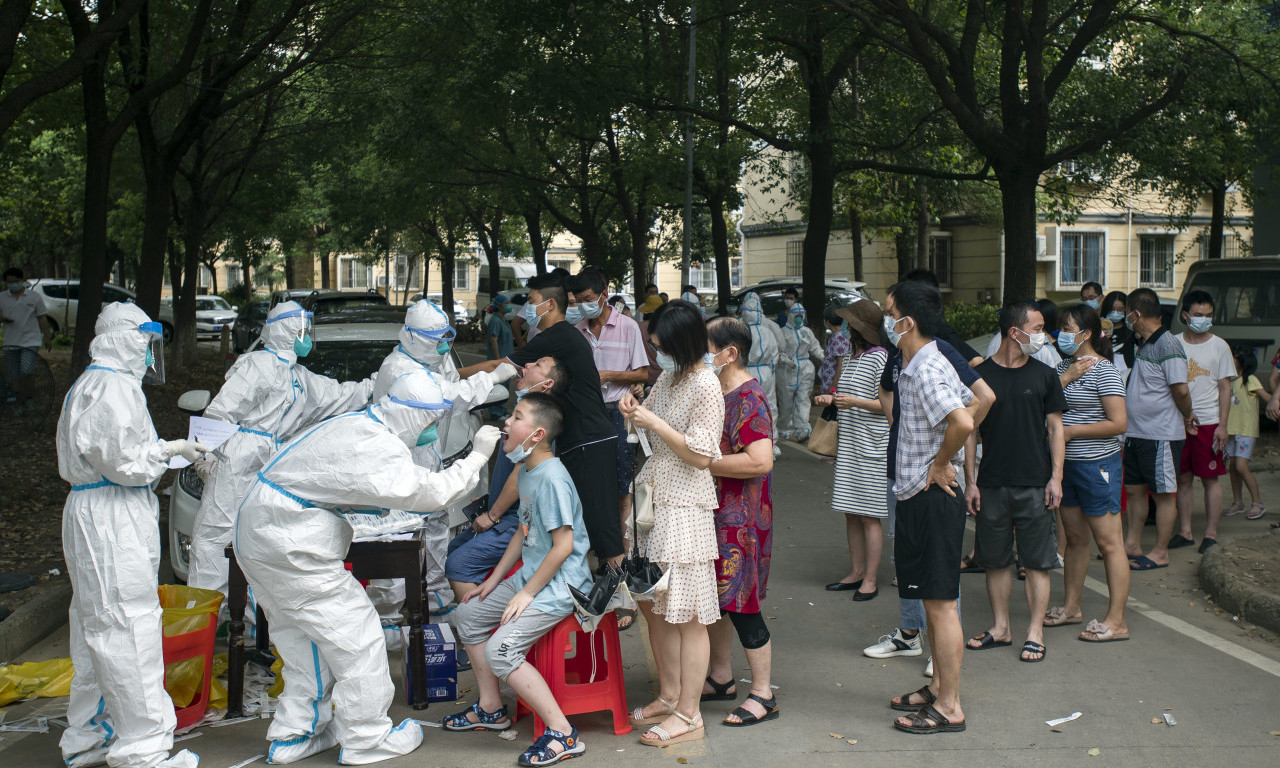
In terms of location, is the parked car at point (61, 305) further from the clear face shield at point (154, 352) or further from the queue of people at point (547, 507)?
the queue of people at point (547, 507)

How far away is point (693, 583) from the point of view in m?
4.57

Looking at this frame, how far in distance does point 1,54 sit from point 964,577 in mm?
7625

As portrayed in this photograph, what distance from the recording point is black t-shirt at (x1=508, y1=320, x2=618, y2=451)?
5441 millimetres

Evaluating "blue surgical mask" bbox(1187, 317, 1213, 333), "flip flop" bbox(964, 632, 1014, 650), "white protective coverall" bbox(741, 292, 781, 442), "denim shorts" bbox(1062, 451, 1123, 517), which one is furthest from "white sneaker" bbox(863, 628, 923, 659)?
"white protective coverall" bbox(741, 292, 781, 442)

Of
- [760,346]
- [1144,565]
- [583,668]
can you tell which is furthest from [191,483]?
[760,346]

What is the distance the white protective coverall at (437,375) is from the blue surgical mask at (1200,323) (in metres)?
5.08

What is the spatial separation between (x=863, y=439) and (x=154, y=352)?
13.1 feet

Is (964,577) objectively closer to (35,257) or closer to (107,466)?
(107,466)

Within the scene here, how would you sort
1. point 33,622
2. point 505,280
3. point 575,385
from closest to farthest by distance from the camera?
point 575,385 < point 33,622 < point 505,280

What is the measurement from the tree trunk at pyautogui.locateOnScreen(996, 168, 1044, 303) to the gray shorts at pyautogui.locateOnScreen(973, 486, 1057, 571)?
21.3 ft

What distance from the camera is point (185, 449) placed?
187 inches

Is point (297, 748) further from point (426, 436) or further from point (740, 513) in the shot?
point (740, 513)

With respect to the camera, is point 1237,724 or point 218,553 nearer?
point 1237,724

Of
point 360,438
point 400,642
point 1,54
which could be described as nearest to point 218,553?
point 400,642
